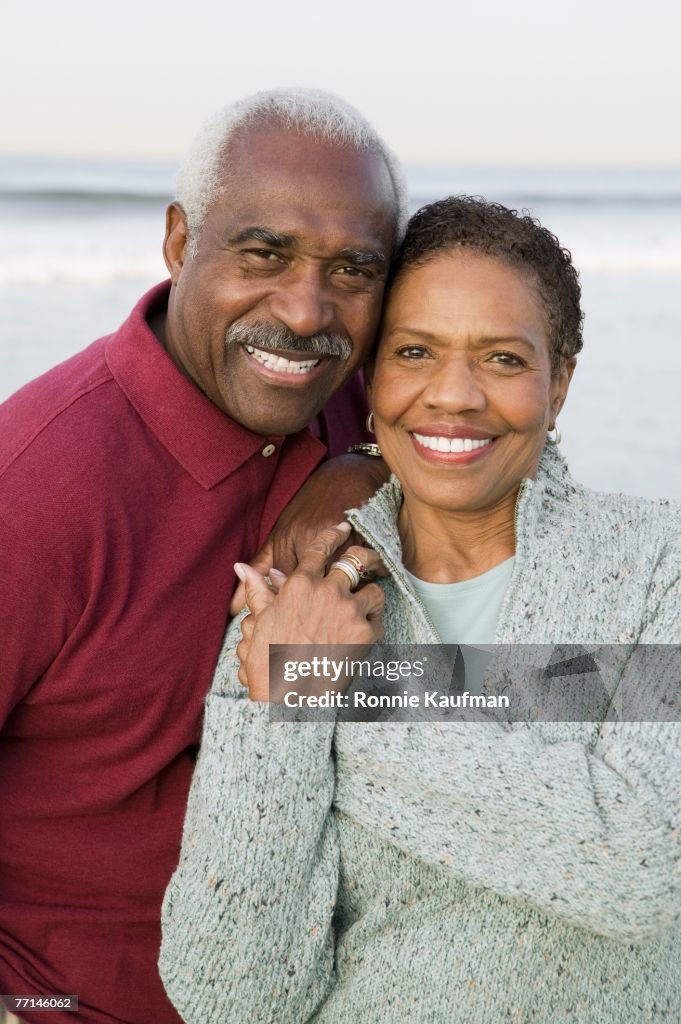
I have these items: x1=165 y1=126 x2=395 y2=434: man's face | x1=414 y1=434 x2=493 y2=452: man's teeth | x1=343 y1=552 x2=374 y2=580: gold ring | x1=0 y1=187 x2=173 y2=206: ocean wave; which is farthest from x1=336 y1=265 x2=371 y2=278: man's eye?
x1=0 y1=187 x2=173 y2=206: ocean wave

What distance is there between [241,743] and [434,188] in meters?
17.0

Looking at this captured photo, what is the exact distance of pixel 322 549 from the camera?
2.27 meters

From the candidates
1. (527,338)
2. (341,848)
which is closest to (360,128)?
(527,338)

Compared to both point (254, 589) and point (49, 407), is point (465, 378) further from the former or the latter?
point (49, 407)

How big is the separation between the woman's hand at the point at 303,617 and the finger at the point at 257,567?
0.09m

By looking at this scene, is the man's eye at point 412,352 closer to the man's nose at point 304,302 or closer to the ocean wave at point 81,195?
the man's nose at point 304,302

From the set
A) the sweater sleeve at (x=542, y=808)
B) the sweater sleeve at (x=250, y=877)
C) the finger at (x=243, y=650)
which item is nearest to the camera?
the sweater sleeve at (x=542, y=808)

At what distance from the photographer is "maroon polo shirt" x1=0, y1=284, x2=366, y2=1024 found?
212 centimetres

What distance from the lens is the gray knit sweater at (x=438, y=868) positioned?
1889 millimetres

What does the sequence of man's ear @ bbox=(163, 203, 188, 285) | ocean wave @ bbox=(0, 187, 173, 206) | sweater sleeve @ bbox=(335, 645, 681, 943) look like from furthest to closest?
ocean wave @ bbox=(0, 187, 173, 206) < man's ear @ bbox=(163, 203, 188, 285) < sweater sleeve @ bbox=(335, 645, 681, 943)

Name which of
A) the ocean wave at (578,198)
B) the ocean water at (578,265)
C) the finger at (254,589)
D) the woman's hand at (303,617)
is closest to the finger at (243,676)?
the woman's hand at (303,617)

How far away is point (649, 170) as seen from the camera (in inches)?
798

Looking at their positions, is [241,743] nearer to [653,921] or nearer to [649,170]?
[653,921]

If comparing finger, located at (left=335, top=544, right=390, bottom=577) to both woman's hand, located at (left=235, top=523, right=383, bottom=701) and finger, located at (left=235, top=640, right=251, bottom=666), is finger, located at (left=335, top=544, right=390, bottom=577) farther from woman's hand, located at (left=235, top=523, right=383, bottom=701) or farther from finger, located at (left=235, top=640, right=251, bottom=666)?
finger, located at (left=235, top=640, right=251, bottom=666)
